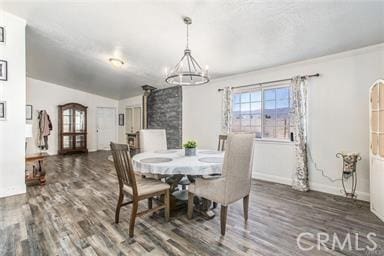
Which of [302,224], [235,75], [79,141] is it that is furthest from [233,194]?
[79,141]

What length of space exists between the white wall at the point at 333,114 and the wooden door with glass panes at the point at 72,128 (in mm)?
6408

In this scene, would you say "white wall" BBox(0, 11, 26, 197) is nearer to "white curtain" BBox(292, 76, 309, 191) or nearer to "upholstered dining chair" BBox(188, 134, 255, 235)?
"upholstered dining chair" BBox(188, 134, 255, 235)

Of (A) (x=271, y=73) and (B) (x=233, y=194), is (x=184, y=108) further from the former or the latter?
(B) (x=233, y=194)

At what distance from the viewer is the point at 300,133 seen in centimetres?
350

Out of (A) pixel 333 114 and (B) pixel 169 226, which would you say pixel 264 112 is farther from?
(B) pixel 169 226

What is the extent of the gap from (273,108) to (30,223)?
4.17 meters

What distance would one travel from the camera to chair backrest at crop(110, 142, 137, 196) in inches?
79.7

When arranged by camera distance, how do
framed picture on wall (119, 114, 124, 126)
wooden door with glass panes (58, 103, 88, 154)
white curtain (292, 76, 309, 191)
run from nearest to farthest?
white curtain (292, 76, 309, 191)
wooden door with glass panes (58, 103, 88, 154)
framed picture on wall (119, 114, 124, 126)

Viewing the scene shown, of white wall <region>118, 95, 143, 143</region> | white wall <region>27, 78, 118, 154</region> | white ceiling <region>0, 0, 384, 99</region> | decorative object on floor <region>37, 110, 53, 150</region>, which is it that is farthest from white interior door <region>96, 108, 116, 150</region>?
white ceiling <region>0, 0, 384, 99</region>

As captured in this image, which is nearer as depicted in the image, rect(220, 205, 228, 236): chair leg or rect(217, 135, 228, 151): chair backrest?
rect(220, 205, 228, 236): chair leg

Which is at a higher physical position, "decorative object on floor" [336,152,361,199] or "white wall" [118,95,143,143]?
"white wall" [118,95,143,143]

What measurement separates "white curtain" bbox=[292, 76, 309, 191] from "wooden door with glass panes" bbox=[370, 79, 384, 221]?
96cm

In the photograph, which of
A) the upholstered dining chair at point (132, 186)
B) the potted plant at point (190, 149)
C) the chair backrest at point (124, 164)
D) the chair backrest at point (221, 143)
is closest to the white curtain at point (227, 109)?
the chair backrest at point (221, 143)

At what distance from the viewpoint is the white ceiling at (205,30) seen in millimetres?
2354
